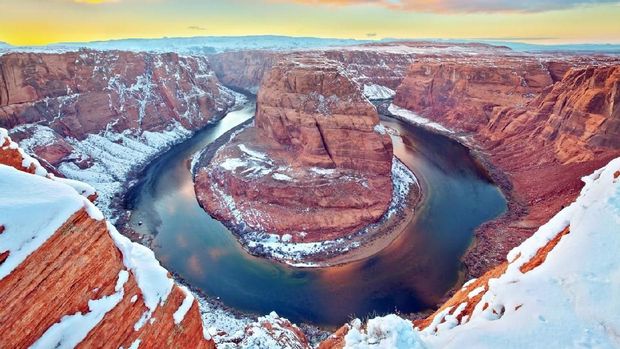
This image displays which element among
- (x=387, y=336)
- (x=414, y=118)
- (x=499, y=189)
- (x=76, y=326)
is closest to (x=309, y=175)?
(x=499, y=189)

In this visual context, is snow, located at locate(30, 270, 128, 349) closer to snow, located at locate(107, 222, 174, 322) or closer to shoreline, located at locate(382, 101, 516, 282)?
snow, located at locate(107, 222, 174, 322)

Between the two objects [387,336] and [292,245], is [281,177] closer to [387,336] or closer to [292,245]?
[292,245]

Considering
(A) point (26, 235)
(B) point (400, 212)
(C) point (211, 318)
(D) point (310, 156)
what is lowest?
(C) point (211, 318)

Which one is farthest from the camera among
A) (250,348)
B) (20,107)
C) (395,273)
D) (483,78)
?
(483,78)

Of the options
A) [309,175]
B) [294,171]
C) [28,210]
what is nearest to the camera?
[28,210]

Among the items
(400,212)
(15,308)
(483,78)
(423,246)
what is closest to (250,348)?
(15,308)

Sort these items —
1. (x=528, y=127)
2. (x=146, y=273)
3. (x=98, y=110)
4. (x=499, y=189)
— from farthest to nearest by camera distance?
(x=98, y=110) → (x=528, y=127) → (x=499, y=189) → (x=146, y=273)

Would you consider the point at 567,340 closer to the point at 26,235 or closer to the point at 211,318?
the point at 26,235

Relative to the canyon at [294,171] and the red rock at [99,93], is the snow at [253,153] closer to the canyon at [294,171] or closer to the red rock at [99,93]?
the canyon at [294,171]
